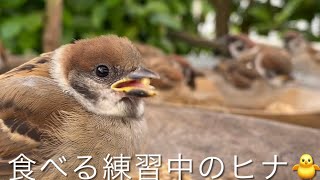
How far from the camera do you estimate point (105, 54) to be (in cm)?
122

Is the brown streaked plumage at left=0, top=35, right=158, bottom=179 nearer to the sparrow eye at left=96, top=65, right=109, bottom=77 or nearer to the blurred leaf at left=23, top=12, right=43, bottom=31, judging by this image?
the sparrow eye at left=96, top=65, right=109, bottom=77

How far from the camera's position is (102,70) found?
1.22 meters

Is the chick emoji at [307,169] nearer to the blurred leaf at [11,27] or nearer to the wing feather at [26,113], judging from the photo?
the wing feather at [26,113]

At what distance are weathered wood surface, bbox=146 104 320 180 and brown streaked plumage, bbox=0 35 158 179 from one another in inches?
11.9

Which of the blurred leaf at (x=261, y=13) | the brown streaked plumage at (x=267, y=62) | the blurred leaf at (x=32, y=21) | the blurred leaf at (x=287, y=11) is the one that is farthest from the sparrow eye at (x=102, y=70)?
the blurred leaf at (x=261, y=13)

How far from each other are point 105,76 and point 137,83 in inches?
2.6

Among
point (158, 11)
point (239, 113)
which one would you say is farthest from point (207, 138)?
point (158, 11)

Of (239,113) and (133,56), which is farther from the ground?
A: (239,113)

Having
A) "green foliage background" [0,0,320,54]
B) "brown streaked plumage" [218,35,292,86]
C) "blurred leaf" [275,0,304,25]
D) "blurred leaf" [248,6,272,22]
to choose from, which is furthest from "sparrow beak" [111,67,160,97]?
"blurred leaf" [248,6,272,22]

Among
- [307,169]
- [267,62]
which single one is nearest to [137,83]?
[307,169]

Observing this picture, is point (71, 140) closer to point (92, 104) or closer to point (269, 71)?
point (92, 104)

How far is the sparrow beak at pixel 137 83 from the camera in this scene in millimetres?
1214

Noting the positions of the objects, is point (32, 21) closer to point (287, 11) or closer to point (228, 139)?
point (287, 11)

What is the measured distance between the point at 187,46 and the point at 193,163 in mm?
2916
